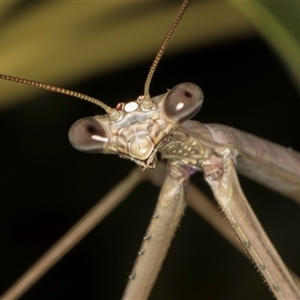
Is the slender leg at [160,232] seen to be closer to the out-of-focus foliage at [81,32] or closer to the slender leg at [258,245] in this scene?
the slender leg at [258,245]

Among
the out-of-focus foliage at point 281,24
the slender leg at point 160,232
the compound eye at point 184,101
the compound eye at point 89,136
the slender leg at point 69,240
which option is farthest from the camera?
the slender leg at point 69,240

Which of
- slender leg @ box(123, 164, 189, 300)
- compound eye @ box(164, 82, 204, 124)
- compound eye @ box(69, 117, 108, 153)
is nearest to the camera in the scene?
compound eye @ box(164, 82, 204, 124)

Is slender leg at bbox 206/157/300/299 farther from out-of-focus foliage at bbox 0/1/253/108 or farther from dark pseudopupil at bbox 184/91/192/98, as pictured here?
out-of-focus foliage at bbox 0/1/253/108

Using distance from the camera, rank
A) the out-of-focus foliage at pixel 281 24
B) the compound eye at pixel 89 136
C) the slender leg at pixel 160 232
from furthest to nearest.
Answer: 1. the slender leg at pixel 160 232
2. the compound eye at pixel 89 136
3. the out-of-focus foliage at pixel 281 24

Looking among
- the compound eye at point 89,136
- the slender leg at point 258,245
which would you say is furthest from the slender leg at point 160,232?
the compound eye at point 89,136

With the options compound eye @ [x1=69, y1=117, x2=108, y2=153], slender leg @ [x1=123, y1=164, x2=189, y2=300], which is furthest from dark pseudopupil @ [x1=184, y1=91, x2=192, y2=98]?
slender leg @ [x1=123, y1=164, x2=189, y2=300]

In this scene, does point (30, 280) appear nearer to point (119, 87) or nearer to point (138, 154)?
point (138, 154)

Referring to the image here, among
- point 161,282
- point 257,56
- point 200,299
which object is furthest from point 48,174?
point 257,56
